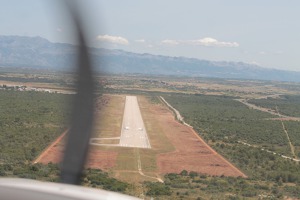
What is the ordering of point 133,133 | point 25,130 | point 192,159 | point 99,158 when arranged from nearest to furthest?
point 99,158 → point 192,159 → point 25,130 → point 133,133

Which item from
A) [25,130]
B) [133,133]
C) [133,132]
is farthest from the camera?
[133,132]

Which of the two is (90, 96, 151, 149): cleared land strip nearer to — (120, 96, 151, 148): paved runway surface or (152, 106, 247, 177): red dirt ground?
(120, 96, 151, 148): paved runway surface

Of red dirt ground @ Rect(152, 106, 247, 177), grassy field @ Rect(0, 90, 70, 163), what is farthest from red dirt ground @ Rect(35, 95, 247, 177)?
grassy field @ Rect(0, 90, 70, 163)

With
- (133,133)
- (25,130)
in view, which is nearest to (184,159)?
(133,133)

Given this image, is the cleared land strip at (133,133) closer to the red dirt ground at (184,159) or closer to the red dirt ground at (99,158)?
the red dirt ground at (99,158)

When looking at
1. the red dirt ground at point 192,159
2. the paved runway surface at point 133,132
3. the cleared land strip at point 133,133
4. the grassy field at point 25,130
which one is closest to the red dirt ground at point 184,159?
the red dirt ground at point 192,159

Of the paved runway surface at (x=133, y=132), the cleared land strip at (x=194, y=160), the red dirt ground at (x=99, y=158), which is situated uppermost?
the red dirt ground at (x=99, y=158)

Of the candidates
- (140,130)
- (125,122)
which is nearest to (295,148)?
(140,130)

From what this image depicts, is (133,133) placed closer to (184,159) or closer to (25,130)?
(25,130)

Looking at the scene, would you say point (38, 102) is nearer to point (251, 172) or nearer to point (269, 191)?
point (251, 172)

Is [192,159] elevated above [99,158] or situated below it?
below
